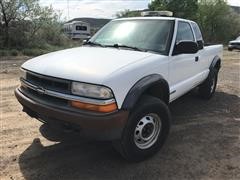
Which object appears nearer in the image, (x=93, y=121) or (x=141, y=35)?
(x=93, y=121)

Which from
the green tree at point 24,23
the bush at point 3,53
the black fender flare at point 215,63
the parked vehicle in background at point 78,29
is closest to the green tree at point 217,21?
the parked vehicle in background at point 78,29

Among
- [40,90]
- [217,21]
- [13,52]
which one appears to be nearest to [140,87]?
[40,90]

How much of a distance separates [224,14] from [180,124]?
40.8 metres

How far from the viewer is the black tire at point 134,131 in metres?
3.73

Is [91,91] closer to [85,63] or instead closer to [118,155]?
[85,63]

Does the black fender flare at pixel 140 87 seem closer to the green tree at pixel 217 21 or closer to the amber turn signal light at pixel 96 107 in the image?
the amber turn signal light at pixel 96 107

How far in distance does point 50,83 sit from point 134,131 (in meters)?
1.10

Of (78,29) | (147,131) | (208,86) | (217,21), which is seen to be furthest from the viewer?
(78,29)

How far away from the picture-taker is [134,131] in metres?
3.82

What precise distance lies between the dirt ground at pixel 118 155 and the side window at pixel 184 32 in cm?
138

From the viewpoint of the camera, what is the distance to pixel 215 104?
689 centimetres

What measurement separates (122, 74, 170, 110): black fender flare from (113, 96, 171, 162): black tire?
0.15m

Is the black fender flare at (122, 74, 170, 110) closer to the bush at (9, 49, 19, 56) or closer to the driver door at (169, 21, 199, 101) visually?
the driver door at (169, 21, 199, 101)

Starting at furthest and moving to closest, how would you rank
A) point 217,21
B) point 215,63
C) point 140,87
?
point 217,21 < point 215,63 < point 140,87
